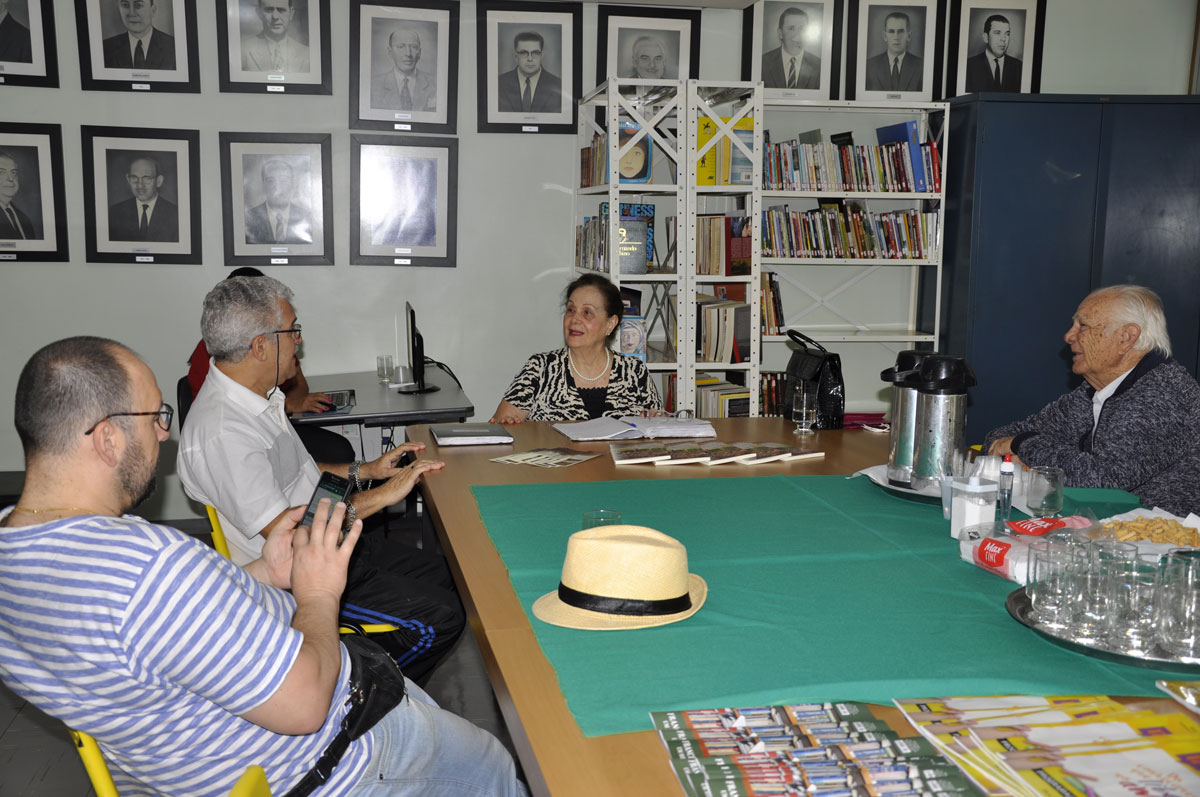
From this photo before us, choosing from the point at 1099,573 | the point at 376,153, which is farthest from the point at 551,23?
the point at 1099,573

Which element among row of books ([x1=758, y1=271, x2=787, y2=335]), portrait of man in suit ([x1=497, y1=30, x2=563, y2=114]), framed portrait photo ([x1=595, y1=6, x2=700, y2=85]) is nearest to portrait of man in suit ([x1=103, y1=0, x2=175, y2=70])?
portrait of man in suit ([x1=497, y1=30, x2=563, y2=114])

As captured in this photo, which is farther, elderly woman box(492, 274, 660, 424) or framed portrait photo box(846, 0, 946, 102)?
framed portrait photo box(846, 0, 946, 102)

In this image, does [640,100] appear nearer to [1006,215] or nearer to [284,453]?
→ [1006,215]

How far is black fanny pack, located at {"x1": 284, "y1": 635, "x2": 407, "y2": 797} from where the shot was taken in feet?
5.38

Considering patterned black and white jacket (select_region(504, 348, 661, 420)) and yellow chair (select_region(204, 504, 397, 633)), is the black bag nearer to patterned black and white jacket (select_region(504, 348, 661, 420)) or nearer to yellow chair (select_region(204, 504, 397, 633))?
patterned black and white jacket (select_region(504, 348, 661, 420))

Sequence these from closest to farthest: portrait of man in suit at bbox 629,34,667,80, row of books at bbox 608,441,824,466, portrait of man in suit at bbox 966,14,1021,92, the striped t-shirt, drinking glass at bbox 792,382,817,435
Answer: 1. the striped t-shirt
2. row of books at bbox 608,441,824,466
3. drinking glass at bbox 792,382,817,435
4. portrait of man in suit at bbox 629,34,667,80
5. portrait of man in suit at bbox 966,14,1021,92

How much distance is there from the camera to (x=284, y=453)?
9.55 ft

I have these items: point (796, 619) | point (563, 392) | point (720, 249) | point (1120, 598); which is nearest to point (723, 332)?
point (720, 249)

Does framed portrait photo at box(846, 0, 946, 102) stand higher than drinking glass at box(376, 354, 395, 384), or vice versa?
framed portrait photo at box(846, 0, 946, 102)

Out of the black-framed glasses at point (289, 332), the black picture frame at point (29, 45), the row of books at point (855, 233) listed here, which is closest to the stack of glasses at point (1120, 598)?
the black-framed glasses at point (289, 332)

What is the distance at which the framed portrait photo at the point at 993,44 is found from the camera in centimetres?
572

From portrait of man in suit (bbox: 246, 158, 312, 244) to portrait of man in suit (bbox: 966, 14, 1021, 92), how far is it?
3.89 metres

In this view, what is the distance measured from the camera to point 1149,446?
A: 113 inches

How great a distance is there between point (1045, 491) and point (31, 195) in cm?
509
